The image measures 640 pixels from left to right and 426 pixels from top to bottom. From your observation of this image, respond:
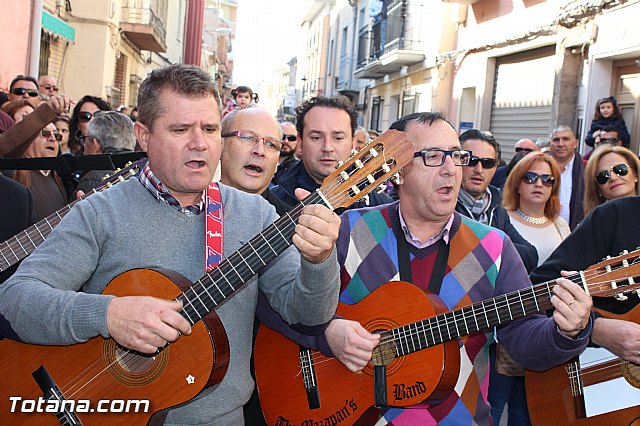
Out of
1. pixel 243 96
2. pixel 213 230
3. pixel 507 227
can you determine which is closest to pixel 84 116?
pixel 243 96

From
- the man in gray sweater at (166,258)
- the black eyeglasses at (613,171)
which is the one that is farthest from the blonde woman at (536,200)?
the man in gray sweater at (166,258)

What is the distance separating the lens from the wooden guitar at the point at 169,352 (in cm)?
266

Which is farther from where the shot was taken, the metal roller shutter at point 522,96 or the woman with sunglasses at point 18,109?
the metal roller shutter at point 522,96

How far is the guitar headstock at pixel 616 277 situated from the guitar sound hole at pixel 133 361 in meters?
1.71

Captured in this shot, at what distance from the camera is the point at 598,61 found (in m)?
11.0

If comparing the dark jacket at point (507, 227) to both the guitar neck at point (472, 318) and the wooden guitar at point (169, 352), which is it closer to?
the guitar neck at point (472, 318)

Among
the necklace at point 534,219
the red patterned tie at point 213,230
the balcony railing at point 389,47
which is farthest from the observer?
the balcony railing at point 389,47

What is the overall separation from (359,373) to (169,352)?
0.94 metres

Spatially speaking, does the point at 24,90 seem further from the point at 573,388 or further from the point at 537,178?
the point at 573,388

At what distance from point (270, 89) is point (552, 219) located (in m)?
102

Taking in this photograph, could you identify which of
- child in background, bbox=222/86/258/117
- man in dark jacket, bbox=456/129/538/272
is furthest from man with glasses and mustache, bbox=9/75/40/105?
man in dark jacket, bbox=456/129/538/272

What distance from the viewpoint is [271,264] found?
2982 millimetres

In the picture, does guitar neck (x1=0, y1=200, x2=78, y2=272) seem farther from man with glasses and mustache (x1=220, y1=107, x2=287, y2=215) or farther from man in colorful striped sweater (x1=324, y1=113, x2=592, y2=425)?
man in colorful striped sweater (x1=324, y1=113, x2=592, y2=425)

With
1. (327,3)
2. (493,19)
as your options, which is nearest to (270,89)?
(327,3)
